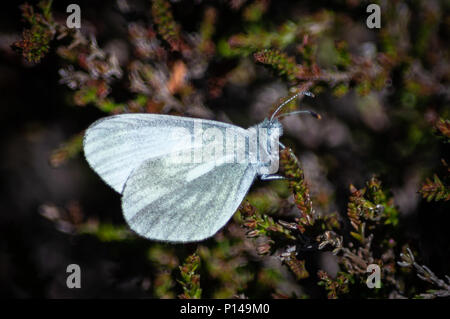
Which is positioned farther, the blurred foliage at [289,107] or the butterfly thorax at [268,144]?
the butterfly thorax at [268,144]

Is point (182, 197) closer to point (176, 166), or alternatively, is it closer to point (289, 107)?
point (176, 166)

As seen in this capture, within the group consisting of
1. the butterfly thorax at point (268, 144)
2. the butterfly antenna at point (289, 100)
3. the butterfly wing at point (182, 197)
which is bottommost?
the butterfly wing at point (182, 197)

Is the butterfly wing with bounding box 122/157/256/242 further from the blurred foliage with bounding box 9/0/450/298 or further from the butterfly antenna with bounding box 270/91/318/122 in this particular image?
the butterfly antenna with bounding box 270/91/318/122

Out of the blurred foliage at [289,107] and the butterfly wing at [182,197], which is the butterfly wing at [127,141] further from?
the blurred foliage at [289,107]

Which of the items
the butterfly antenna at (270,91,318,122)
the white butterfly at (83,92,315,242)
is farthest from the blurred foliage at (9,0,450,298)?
the white butterfly at (83,92,315,242)

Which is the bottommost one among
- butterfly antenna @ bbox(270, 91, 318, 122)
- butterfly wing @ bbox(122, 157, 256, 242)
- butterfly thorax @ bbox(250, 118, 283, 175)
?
butterfly wing @ bbox(122, 157, 256, 242)

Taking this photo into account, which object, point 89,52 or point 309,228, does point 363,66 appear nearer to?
point 309,228

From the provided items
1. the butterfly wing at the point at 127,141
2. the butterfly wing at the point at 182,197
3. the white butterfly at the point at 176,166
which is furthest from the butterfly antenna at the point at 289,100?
the butterfly wing at the point at 182,197
